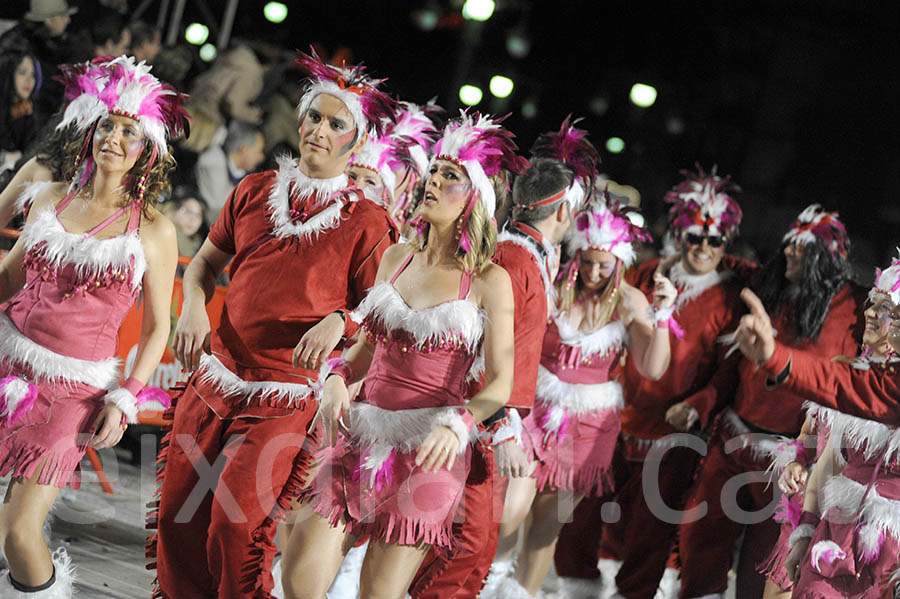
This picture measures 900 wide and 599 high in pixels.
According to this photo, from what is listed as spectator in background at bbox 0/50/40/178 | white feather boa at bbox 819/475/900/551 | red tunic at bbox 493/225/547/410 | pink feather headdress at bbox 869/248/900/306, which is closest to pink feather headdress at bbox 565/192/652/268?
red tunic at bbox 493/225/547/410

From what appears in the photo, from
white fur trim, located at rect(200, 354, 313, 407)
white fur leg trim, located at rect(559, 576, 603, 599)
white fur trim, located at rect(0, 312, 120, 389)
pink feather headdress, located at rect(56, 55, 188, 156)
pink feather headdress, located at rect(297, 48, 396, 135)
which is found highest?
pink feather headdress, located at rect(297, 48, 396, 135)

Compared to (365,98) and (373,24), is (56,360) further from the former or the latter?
(373,24)

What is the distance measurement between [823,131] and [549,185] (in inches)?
228

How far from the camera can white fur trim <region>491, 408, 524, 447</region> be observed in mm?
3721

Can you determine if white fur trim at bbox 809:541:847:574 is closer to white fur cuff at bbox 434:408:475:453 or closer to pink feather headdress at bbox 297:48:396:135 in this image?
white fur cuff at bbox 434:408:475:453

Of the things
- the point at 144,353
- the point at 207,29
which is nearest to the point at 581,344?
the point at 144,353

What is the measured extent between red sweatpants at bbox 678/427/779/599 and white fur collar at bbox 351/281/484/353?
239cm

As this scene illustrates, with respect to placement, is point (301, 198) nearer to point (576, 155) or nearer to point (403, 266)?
point (403, 266)

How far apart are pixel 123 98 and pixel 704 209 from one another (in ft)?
11.0

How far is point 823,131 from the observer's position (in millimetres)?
9547

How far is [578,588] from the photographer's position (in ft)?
18.6

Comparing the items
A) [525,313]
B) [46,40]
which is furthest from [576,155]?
[46,40]

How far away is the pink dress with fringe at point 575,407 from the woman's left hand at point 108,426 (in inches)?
87.7

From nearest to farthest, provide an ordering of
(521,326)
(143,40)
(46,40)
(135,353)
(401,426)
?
(401,426) < (521,326) < (135,353) < (46,40) < (143,40)
